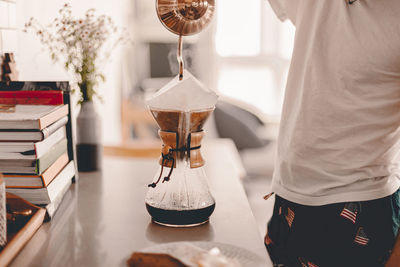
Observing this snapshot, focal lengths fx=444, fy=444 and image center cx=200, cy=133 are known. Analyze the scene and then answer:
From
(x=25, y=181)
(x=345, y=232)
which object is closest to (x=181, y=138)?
(x=25, y=181)

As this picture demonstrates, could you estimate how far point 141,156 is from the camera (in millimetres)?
1691

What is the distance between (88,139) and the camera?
1.43 meters

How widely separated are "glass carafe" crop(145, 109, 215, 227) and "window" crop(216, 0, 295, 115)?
133 inches

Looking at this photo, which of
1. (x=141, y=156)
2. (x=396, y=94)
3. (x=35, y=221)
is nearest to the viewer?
(x=35, y=221)

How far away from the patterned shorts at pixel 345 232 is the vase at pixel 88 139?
0.65 m

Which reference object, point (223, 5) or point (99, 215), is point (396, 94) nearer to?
point (99, 215)

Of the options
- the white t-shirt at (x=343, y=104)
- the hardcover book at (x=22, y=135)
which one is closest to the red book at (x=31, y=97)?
the hardcover book at (x=22, y=135)

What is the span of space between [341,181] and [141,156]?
85cm

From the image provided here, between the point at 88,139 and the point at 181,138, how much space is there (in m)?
0.59

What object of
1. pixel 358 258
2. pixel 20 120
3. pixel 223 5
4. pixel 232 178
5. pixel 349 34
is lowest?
pixel 358 258

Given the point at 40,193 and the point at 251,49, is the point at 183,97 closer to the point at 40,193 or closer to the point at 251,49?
the point at 40,193

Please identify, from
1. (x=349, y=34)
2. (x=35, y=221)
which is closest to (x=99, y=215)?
(x=35, y=221)

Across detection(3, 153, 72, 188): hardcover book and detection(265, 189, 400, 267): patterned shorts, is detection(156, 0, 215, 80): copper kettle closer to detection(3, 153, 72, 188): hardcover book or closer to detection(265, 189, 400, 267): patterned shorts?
detection(3, 153, 72, 188): hardcover book

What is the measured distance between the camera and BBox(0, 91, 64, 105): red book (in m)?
1.07
